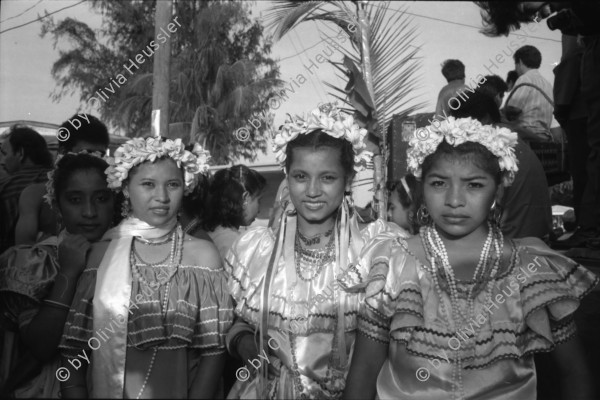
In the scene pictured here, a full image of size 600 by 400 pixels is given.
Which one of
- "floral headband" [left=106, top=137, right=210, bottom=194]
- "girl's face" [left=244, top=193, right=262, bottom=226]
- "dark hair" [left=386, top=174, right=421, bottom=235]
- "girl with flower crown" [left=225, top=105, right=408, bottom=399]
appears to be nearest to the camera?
"girl with flower crown" [left=225, top=105, right=408, bottom=399]

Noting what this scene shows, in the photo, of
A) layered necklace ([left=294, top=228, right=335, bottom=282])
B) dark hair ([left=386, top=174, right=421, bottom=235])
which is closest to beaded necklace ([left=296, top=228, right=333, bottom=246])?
layered necklace ([left=294, top=228, right=335, bottom=282])

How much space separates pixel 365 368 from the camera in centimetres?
251

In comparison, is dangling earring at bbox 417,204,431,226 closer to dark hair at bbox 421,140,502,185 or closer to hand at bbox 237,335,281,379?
dark hair at bbox 421,140,502,185

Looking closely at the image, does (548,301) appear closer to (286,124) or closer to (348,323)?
(348,323)

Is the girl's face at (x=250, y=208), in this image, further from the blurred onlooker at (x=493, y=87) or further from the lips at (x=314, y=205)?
the blurred onlooker at (x=493, y=87)

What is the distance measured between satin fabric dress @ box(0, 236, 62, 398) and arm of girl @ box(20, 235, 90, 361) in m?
0.03

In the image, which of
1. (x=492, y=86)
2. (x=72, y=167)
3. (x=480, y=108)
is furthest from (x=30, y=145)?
(x=492, y=86)

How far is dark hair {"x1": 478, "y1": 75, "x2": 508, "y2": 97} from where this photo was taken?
200 inches

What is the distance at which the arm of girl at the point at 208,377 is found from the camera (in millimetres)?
2916

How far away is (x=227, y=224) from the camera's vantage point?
14.4 ft

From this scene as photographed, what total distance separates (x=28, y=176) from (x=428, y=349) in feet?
10.3

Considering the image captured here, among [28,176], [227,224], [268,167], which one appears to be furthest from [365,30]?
[268,167]

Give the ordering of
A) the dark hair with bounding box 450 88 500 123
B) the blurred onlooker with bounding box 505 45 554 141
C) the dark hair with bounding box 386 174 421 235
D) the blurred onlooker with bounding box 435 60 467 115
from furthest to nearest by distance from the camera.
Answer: the blurred onlooker with bounding box 435 60 467 115 → the blurred onlooker with bounding box 505 45 554 141 → the dark hair with bounding box 386 174 421 235 → the dark hair with bounding box 450 88 500 123

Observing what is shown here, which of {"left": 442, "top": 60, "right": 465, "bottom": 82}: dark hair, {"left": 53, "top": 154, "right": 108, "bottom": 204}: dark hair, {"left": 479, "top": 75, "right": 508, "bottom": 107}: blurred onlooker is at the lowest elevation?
{"left": 53, "top": 154, "right": 108, "bottom": 204}: dark hair
